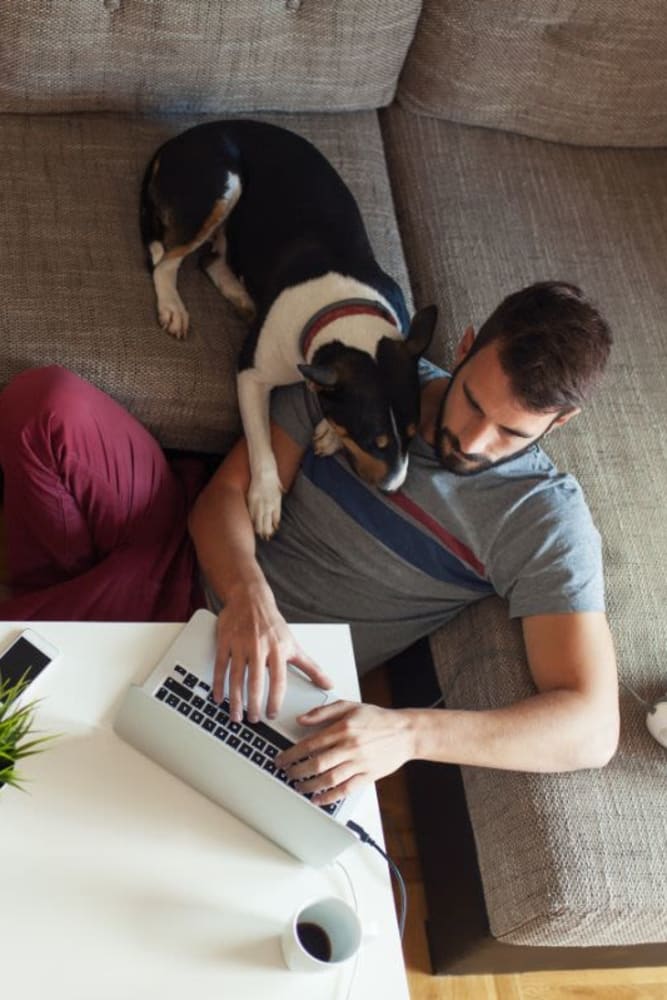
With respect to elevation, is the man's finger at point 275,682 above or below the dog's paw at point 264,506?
above

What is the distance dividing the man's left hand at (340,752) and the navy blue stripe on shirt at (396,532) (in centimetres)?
32

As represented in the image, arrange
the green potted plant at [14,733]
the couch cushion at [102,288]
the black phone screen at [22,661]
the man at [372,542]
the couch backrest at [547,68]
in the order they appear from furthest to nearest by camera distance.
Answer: the couch backrest at [547,68], the couch cushion at [102,288], the man at [372,542], the black phone screen at [22,661], the green potted plant at [14,733]

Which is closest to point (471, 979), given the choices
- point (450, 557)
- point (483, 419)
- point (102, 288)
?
point (450, 557)

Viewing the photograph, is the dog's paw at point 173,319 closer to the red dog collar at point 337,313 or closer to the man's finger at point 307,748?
the red dog collar at point 337,313

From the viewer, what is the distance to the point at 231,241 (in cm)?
171

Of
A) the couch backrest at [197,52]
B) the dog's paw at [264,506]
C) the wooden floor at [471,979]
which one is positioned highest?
the couch backrest at [197,52]

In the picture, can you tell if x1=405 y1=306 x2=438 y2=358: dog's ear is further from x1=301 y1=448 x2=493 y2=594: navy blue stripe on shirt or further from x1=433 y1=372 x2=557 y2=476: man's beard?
x1=301 y1=448 x2=493 y2=594: navy blue stripe on shirt

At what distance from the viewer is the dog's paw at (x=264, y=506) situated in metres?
1.46

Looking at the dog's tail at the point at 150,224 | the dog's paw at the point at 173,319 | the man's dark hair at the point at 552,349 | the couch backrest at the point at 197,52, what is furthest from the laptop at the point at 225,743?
the couch backrest at the point at 197,52

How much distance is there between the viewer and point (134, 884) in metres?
0.95

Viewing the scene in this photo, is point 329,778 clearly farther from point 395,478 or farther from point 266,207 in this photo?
point 266,207

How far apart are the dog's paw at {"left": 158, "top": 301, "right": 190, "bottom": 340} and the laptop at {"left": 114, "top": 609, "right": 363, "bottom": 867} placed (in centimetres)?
62

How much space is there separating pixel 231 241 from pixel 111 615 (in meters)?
0.74

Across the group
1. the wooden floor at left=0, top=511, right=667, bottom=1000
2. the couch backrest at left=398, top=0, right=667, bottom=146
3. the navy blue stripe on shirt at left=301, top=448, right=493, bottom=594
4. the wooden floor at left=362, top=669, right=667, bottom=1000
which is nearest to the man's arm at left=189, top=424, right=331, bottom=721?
the navy blue stripe on shirt at left=301, top=448, right=493, bottom=594
